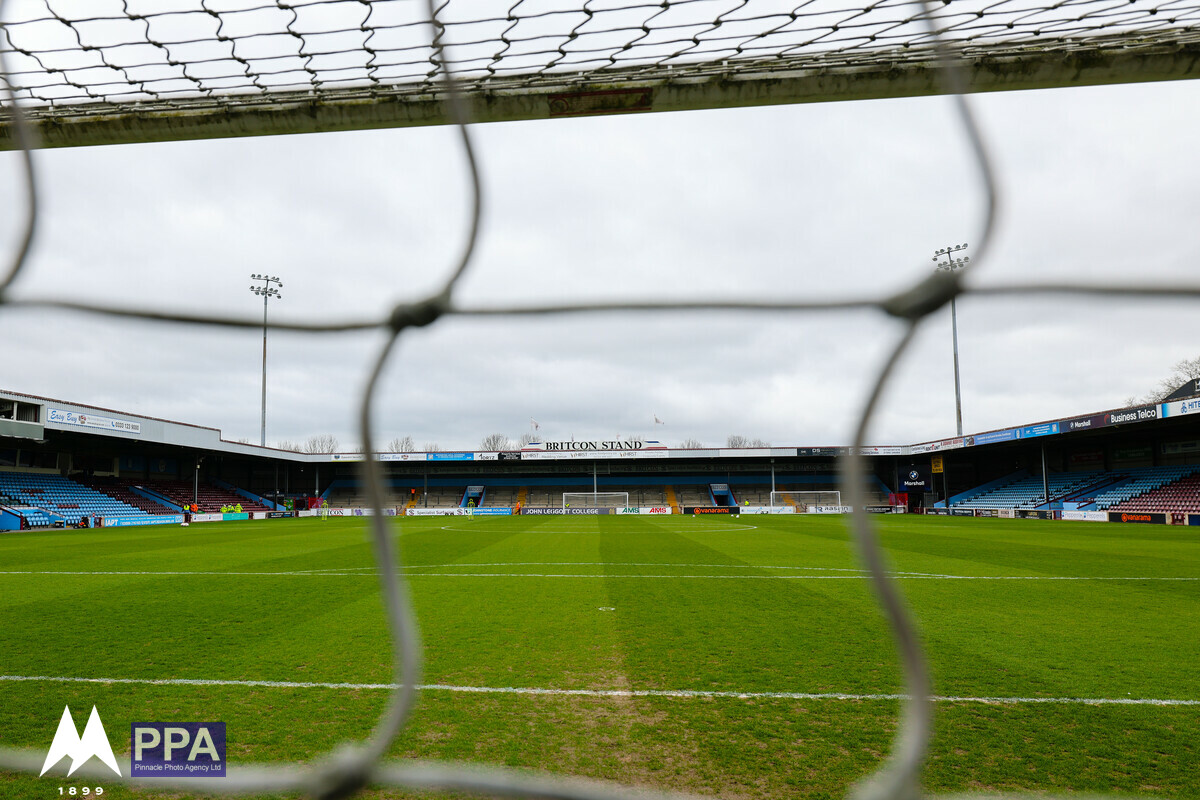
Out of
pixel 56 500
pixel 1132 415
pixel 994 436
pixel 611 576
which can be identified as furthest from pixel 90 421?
pixel 1132 415

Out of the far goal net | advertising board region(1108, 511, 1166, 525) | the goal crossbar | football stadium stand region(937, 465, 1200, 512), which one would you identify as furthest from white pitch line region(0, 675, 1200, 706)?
the far goal net

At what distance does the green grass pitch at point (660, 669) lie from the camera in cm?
288

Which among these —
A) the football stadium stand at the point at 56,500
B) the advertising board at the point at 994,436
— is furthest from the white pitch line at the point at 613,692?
the advertising board at the point at 994,436

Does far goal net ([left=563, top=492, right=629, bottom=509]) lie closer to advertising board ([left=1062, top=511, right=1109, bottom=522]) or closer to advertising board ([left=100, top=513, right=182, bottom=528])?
advertising board ([left=100, top=513, right=182, bottom=528])

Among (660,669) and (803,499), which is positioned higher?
(660,669)

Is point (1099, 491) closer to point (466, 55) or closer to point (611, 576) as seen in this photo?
point (611, 576)

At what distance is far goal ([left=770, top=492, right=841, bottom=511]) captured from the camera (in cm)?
3599

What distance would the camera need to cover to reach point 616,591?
7438 mm

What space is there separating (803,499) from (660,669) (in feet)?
116

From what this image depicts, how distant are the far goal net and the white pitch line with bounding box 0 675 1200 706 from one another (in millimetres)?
32757

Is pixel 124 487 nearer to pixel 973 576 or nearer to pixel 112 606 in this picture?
pixel 112 606

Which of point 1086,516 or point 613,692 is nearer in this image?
point 613,692

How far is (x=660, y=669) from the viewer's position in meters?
4.22

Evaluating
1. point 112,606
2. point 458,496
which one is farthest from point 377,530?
point 458,496
